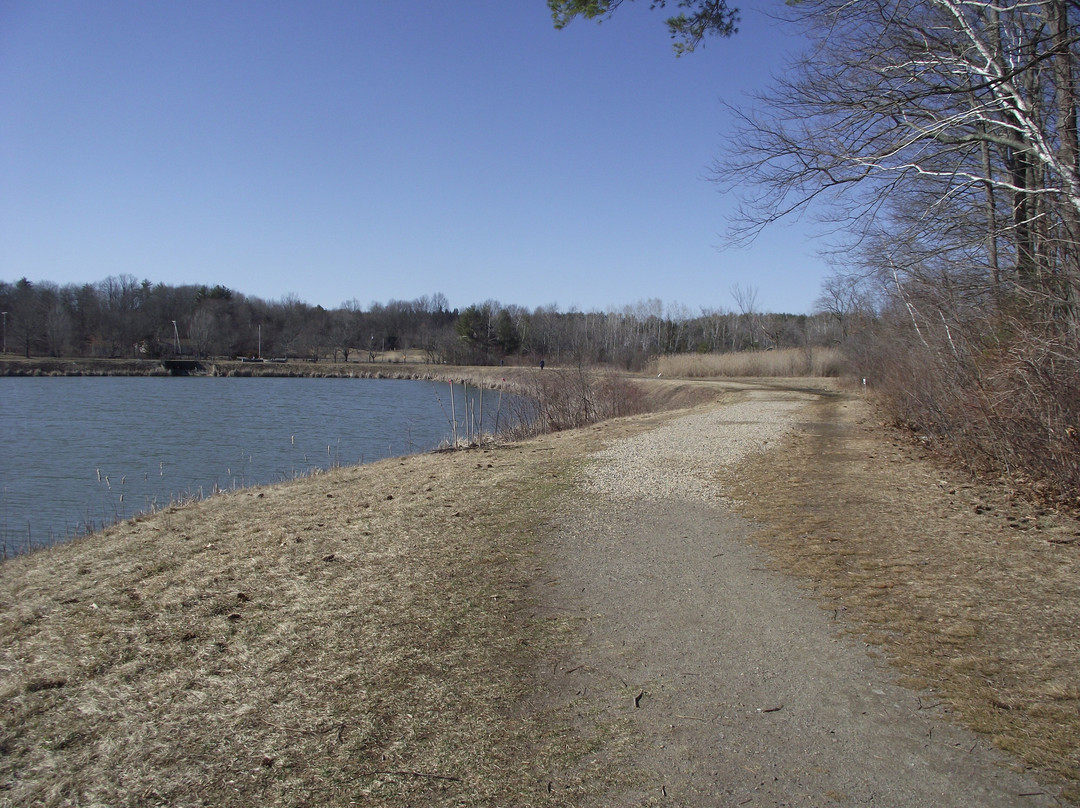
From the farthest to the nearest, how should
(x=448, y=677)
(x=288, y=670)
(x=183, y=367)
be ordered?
(x=183, y=367)
(x=288, y=670)
(x=448, y=677)

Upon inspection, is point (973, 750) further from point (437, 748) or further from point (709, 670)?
point (437, 748)

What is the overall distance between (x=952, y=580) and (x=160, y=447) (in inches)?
792

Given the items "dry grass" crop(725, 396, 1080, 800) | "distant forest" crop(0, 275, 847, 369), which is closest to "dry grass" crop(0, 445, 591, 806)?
"dry grass" crop(725, 396, 1080, 800)

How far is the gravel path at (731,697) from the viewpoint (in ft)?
9.73

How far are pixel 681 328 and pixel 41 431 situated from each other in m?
73.3

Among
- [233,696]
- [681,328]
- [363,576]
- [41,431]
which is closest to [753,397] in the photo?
[363,576]

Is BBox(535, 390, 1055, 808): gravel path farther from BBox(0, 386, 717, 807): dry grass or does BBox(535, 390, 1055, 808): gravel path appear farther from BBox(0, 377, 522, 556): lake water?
BBox(0, 377, 522, 556): lake water

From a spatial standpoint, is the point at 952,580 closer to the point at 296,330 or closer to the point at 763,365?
the point at 763,365

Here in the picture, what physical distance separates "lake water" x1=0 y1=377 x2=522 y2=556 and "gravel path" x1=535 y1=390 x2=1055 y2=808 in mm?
7873

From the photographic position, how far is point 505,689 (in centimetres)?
388

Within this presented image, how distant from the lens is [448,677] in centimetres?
401

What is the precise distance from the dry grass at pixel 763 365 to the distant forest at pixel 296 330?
78.8 feet

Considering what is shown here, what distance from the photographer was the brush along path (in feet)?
9.98

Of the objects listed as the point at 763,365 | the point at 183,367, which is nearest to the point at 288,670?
the point at 763,365
